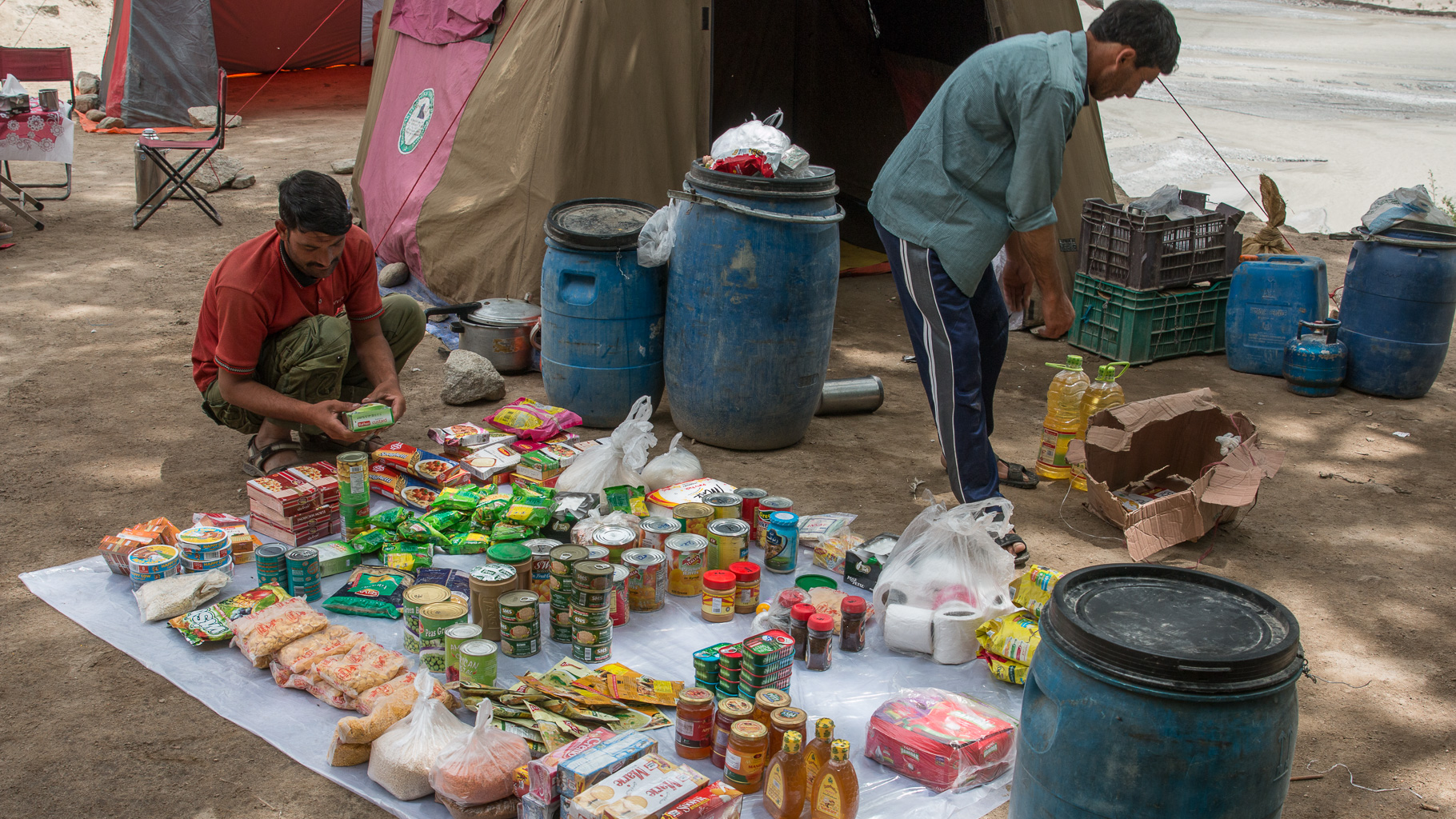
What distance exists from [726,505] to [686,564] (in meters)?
0.31

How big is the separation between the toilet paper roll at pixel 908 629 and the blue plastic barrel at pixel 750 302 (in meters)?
1.60

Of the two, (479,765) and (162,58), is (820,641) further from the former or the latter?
(162,58)

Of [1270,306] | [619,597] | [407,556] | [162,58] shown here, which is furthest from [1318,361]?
[162,58]

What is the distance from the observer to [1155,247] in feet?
19.1

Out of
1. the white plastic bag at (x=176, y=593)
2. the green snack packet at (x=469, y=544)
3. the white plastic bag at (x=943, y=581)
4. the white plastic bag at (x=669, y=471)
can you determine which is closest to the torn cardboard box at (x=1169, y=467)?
the white plastic bag at (x=943, y=581)

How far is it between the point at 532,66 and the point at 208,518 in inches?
126

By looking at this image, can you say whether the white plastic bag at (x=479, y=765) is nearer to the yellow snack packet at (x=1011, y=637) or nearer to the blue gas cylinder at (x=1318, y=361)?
the yellow snack packet at (x=1011, y=637)

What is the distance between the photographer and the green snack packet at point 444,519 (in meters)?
3.68

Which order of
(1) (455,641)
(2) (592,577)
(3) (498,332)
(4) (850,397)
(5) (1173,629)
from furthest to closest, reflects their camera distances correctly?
(3) (498,332)
(4) (850,397)
(2) (592,577)
(1) (455,641)
(5) (1173,629)

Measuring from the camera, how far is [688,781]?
2297 millimetres

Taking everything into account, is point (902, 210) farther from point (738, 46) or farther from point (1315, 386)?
point (738, 46)

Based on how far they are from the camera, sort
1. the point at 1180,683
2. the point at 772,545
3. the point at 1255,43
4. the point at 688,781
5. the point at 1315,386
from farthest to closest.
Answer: the point at 1255,43
the point at 1315,386
the point at 772,545
the point at 688,781
the point at 1180,683

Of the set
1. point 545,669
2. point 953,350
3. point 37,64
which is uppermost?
point 37,64

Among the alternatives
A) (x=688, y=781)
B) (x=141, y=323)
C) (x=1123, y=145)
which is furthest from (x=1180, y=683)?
(x=1123, y=145)
